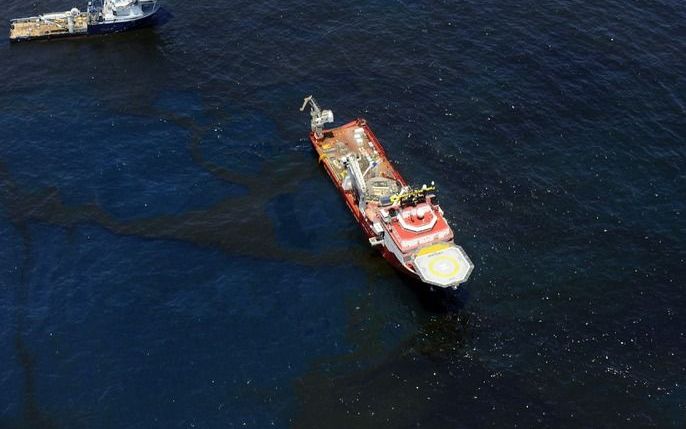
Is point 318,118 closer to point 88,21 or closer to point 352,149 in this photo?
point 352,149

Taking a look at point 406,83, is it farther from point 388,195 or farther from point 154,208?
point 154,208

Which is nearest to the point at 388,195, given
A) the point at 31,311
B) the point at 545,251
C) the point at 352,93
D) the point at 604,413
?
the point at 545,251

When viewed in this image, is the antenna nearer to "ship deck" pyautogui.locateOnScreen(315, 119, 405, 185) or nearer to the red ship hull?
the red ship hull

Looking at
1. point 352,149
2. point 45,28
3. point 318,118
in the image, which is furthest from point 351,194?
point 45,28

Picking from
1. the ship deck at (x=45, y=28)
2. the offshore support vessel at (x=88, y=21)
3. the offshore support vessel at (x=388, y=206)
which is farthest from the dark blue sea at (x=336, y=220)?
the offshore support vessel at (x=388, y=206)

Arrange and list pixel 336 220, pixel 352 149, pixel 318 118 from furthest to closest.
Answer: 1. pixel 352 149
2. pixel 318 118
3. pixel 336 220

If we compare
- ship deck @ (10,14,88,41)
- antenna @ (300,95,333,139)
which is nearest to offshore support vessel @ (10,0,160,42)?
ship deck @ (10,14,88,41)
